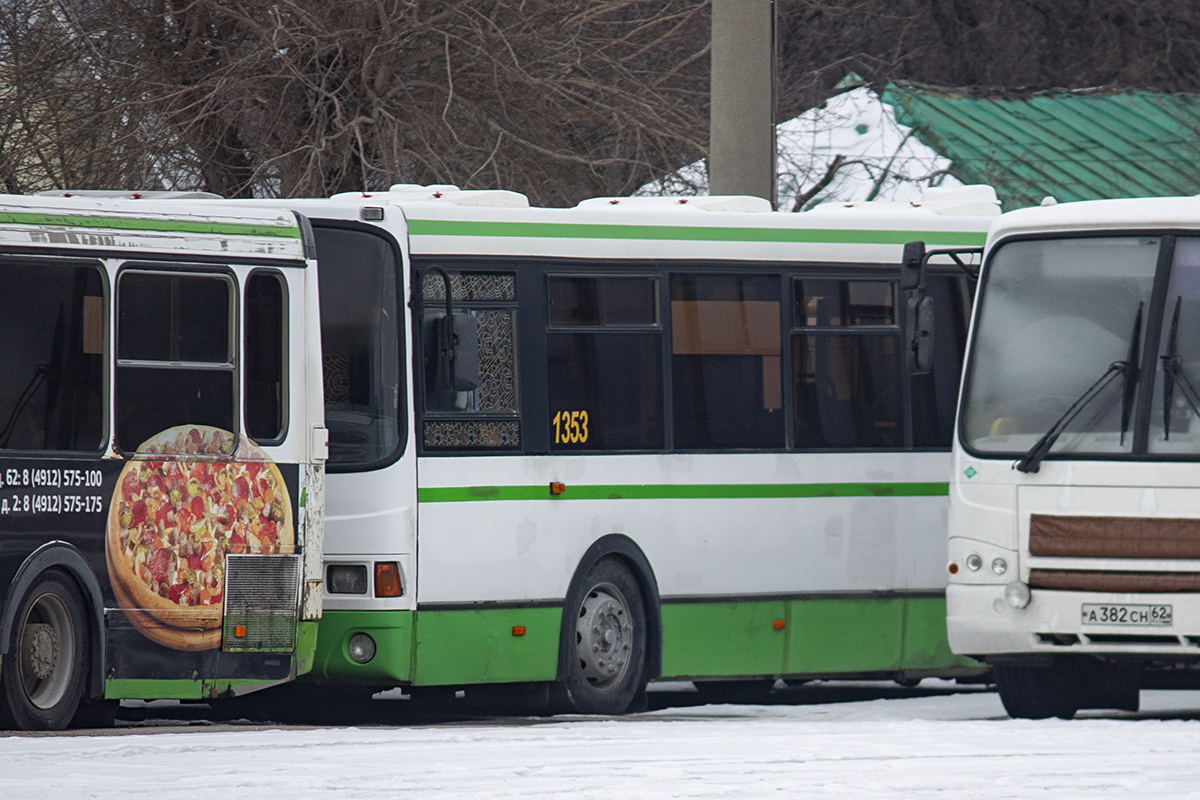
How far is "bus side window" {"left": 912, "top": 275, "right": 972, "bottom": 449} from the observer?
14133 mm

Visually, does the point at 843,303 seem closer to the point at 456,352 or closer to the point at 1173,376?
the point at 1173,376

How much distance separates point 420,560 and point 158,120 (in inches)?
299

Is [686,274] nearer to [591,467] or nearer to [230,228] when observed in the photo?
[591,467]

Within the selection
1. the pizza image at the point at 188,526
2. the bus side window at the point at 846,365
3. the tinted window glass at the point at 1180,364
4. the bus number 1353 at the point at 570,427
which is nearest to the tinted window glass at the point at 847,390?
the bus side window at the point at 846,365

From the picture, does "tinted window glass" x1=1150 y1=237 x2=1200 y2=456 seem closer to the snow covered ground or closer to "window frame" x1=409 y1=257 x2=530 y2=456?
the snow covered ground

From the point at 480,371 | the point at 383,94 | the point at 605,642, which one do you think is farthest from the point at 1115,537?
the point at 383,94

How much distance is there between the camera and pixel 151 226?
11.3 meters

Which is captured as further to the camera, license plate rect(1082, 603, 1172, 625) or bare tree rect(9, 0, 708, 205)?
bare tree rect(9, 0, 708, 205)

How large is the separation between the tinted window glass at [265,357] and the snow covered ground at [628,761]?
1.59m

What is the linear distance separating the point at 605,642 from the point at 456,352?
76.2 inches

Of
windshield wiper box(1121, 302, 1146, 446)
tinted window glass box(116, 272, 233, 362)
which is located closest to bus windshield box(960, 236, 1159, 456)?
windshield wiper box(1121, 302, 1146, 446)

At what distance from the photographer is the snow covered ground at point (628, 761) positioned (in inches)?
342

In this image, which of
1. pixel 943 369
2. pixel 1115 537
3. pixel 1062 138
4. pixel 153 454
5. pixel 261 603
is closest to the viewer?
pixel 153 454

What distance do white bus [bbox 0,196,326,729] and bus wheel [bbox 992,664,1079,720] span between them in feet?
12.9
